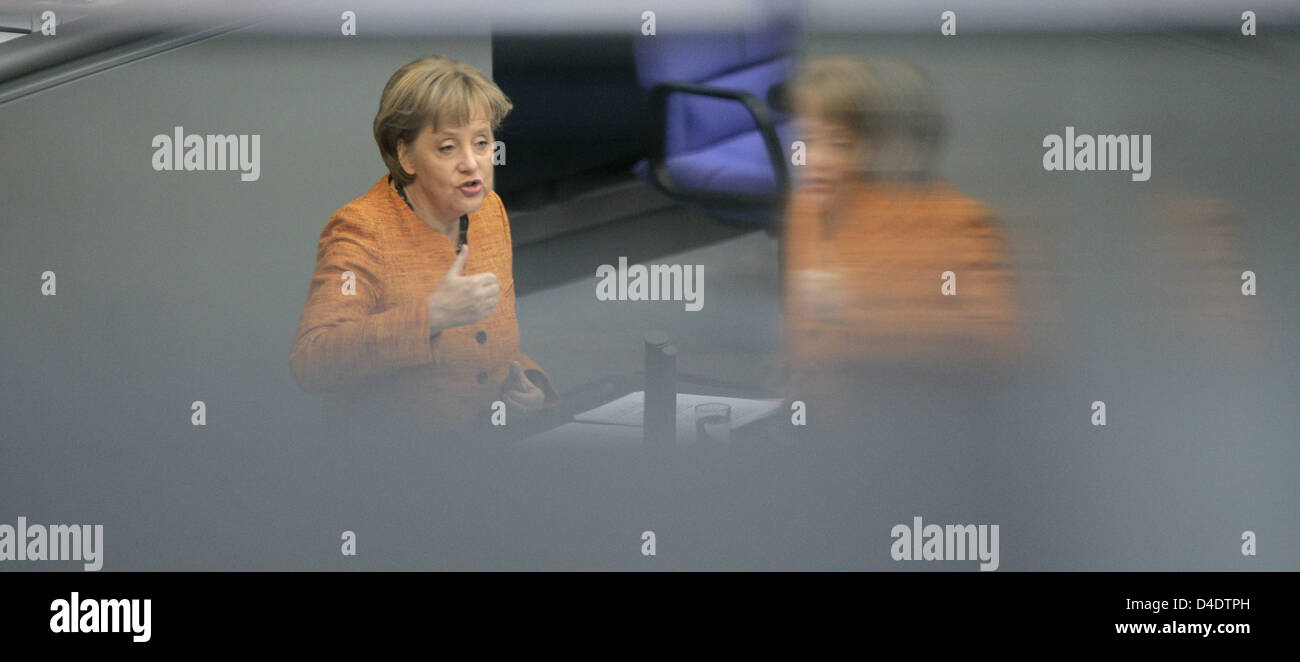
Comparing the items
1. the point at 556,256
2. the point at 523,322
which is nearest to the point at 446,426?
the point at 523,322

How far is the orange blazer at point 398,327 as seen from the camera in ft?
8.00

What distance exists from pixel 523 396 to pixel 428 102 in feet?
2.39

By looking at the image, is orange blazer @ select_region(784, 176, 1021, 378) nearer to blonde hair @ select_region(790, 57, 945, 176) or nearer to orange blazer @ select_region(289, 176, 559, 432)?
blonde hair @ select_region(790, 57, 945, 176)

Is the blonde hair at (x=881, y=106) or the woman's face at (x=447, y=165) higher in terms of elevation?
the blonde hair at (x=881, y=106)

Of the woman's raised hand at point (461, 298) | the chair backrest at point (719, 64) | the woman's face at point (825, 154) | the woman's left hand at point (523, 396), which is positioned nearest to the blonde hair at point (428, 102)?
the woman's raised hand at point (461, 298)

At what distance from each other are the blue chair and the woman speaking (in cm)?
38

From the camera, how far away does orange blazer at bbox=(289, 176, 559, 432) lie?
244 centimetres

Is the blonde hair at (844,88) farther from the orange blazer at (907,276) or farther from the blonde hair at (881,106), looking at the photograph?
the orange blazer at (907,276)

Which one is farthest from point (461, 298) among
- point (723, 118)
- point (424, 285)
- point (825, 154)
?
point (825, 154)

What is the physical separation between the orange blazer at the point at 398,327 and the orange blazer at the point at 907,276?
697 mm

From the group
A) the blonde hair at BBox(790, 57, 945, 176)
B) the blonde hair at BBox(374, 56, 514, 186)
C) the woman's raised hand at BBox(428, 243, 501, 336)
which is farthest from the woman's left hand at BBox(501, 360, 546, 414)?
the blonde hair at BBox(790, 57, 945, 176)

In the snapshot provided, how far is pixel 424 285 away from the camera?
2441 millimetres
